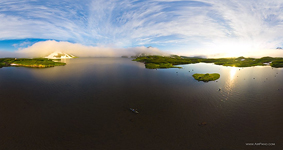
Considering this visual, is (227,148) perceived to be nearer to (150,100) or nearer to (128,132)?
(128,132)

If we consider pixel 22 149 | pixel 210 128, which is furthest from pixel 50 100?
pixel 210 128

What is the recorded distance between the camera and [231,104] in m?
35.1

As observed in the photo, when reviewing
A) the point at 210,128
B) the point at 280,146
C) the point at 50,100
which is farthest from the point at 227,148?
the point at 50,100

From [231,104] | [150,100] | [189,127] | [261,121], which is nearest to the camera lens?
[189,127]

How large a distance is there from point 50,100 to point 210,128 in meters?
48.6

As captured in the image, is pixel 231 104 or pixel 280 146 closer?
pixel 280 146

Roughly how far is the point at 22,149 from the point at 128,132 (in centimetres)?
1856

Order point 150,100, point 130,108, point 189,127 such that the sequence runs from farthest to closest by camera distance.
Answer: point 150,100
point 130,108
point 189,127

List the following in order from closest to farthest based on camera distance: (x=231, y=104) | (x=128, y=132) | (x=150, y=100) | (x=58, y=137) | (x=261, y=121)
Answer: (x=58, y=137) → (x=128, y=132) → (x=261, y=121) → (x=231, y=104) → (x=150, y=100)

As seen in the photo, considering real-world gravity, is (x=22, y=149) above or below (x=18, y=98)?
below

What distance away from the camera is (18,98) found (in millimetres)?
38125

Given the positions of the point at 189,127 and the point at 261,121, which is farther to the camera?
the point at 261,121

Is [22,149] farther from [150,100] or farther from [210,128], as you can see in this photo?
[210,128]

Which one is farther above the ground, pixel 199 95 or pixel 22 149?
pixel 199 95
